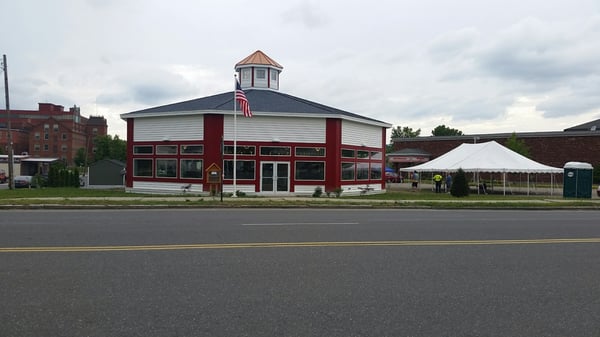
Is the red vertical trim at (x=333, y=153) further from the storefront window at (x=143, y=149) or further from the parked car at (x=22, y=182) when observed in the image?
the parked car at (x=22, y=182)

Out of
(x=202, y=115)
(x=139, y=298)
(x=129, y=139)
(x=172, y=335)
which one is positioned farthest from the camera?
(x=129, y=139)

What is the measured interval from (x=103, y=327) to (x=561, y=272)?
6.30m

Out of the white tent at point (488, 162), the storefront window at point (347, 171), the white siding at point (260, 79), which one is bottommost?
the storefront window at point (347, 171)

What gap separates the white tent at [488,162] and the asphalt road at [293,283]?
19611mm

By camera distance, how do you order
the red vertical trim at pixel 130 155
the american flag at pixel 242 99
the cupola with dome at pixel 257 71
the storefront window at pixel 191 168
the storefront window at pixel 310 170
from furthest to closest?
the cupola with dome at pixel 257 71, the red vertical trim at pixel 130 155, the storefront window at pixel 310 170, the storefront window at pixel 191 168, the american flag at pixel 242 99

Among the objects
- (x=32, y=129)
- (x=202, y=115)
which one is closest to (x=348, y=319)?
(x=202, y=115)

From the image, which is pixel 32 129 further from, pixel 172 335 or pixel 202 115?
pixel 172 335

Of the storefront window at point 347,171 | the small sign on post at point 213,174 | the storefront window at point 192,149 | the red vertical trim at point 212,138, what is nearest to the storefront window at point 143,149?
the storefront window at point 192,149

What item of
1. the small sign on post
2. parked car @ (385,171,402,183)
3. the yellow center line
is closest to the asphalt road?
the yellow center line

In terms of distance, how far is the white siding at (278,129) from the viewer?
26406mm

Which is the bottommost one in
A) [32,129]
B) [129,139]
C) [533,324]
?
[533,324]

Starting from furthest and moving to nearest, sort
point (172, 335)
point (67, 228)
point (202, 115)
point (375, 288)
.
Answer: point (202, 115), point (67, 228), point (375, 288), point (172, 335)

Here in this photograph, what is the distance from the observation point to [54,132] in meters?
102

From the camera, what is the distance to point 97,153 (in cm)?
9300
